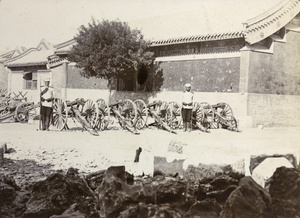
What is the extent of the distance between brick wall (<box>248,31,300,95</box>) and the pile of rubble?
16.1 feet

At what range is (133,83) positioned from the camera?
10.4 meters

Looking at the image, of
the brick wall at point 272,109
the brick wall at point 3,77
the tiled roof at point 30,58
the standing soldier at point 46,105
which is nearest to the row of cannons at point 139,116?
the standing soldier at point 46,105

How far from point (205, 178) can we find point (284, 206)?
0.86m

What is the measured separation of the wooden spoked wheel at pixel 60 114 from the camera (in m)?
7.35

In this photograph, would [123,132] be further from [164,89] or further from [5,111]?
[5,111]

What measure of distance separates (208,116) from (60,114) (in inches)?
134

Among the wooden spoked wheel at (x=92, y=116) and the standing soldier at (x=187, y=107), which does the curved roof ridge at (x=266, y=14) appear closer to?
the standing soldier at (x=187, y=107)

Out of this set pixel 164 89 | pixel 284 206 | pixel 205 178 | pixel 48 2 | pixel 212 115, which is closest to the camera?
pixel 284 206

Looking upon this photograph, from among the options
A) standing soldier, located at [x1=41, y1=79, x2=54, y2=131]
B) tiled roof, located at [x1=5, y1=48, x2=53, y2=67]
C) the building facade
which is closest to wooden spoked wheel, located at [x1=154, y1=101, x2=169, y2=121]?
the building facade

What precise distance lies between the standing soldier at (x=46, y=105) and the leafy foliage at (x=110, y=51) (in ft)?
7.42

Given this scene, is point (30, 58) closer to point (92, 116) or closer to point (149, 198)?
point (92, 116)

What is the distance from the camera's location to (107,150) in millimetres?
5363

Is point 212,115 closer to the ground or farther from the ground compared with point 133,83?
closer to the ground

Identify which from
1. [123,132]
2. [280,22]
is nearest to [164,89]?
[123,132]
